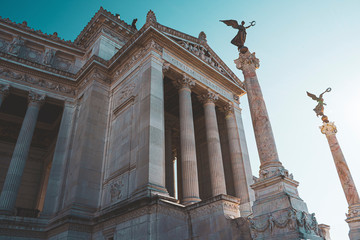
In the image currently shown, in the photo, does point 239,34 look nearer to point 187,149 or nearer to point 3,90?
point 187,149

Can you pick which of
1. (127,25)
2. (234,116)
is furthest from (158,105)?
(127,25)

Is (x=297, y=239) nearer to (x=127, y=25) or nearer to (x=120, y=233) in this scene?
(x=120, y=233)

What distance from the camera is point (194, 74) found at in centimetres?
2584

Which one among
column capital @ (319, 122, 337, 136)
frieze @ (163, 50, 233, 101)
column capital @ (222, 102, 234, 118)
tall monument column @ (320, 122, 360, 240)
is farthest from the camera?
column capital @ (222, 102, 234, 118)

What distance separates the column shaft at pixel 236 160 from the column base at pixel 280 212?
11.7 meters

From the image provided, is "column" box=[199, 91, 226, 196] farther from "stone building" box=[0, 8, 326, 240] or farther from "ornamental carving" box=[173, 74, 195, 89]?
"ornamental carving" box=[173, 74, 195, 89]

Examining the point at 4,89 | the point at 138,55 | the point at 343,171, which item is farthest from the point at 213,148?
the point at 4,89

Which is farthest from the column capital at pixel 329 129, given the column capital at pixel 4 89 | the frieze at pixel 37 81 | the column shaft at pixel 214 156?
the column capital at pixel 4 89

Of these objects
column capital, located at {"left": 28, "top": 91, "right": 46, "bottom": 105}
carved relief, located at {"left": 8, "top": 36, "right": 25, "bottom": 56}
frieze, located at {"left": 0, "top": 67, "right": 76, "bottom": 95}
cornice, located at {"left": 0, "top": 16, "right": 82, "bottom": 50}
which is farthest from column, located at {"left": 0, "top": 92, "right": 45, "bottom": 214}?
cornice, located at {"left": 0, "top": 16, "right": 82, "bottom": 50}

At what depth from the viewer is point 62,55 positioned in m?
30.4

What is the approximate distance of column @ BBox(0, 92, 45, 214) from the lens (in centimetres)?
2045

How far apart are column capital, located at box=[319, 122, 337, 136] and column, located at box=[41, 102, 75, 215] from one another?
23.6 m

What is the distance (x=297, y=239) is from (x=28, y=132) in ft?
72.8

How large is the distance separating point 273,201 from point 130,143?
11551 mm
